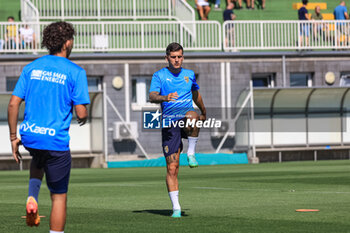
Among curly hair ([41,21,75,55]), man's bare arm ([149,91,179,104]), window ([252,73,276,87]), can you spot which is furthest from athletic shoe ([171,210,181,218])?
window ([252,73,276,87])

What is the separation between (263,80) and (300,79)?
161cm

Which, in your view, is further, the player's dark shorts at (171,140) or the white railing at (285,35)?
the white railing at (285,35)

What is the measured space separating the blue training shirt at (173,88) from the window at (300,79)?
1042 inches

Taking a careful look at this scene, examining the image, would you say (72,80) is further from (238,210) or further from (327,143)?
(327,143)

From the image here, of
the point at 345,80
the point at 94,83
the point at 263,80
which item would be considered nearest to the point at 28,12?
the point at 94,83

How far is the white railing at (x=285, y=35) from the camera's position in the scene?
34750mm

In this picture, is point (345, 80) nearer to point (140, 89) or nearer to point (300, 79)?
point (300, 79)

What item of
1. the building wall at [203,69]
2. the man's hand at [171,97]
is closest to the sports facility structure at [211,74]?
the building wall at [203,69]

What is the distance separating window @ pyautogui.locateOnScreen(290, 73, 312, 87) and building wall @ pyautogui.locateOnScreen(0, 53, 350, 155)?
40 cm

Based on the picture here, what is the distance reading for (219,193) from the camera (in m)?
14.0

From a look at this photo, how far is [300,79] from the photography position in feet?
120

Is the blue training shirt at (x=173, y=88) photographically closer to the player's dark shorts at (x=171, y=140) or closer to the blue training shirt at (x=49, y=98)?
the player's dark shorts at (x=171, y=140)

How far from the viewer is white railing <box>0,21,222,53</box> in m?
33.4

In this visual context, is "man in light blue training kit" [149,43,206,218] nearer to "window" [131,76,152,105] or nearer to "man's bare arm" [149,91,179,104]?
"man's bare arm" [149,91,179,104]
